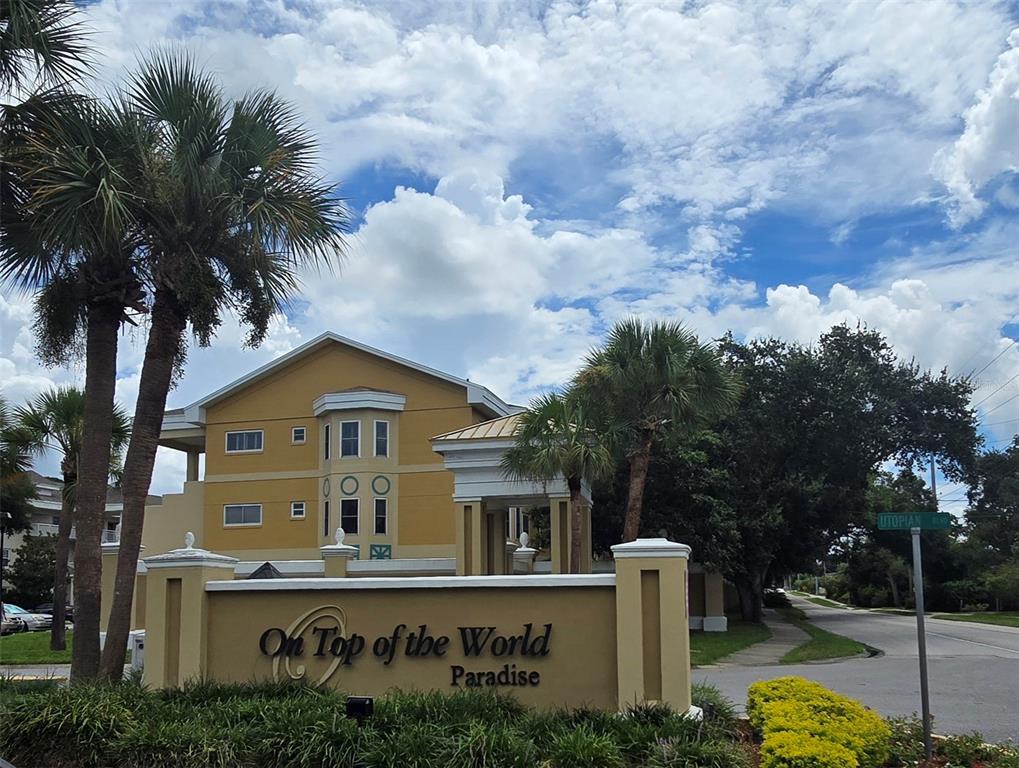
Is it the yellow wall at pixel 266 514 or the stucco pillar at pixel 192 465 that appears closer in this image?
the yellow wall at pixel 266 514

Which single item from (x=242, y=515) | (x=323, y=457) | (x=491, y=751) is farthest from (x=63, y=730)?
(x=242, y=515)

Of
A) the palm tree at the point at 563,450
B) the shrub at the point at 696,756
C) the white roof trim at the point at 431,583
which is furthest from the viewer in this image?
the palm tree at the point at 563,450

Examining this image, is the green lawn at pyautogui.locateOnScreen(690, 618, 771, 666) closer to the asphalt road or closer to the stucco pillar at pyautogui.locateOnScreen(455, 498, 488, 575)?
the asphalt road

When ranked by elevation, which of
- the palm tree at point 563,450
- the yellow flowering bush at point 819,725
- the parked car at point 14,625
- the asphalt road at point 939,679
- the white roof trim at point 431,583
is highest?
the palm tree at point 563,450

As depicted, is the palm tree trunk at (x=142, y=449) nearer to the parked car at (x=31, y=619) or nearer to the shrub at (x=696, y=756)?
the shrub at (x=696, y=756)

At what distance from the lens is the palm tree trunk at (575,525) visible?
77.4ft

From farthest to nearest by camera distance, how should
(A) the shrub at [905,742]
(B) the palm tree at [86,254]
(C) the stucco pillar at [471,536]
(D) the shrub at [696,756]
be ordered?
(C) the stucco pillar at [471,536] → (B) the palm tree at [86,254] → (A) the shrub at [905,742] → (D) the shrub at [696,756]

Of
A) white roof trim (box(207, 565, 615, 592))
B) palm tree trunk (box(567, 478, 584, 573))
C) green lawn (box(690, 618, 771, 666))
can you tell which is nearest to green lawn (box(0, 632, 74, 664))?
palm tree trunk (box(567, 478, 584, 573))

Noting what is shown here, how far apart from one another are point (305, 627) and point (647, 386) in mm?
14388

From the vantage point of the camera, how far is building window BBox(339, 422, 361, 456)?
36.6m

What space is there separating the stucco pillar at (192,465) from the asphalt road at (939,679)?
90.9 ft

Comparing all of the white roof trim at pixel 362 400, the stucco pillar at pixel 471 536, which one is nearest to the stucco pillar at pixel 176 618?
the stucco pillar at pixel 471 536

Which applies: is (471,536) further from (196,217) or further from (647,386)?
(196,217)

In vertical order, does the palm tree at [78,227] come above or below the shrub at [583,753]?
above
